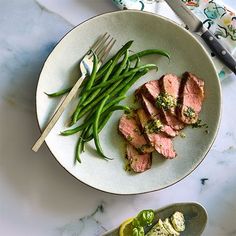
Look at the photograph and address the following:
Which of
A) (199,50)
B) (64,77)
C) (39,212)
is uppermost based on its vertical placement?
(199,50)

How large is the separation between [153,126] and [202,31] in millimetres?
273

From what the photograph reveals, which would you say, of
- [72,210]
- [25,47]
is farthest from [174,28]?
[72,210]

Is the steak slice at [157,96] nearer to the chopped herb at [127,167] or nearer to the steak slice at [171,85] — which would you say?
the steak slice at [171,85]

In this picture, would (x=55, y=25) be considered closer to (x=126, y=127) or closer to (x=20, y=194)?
(x=126, y=127)

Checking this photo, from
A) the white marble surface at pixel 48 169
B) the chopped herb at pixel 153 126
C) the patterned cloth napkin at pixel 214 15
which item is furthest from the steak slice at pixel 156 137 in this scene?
the patterned cloth napkin at pixel 214 15

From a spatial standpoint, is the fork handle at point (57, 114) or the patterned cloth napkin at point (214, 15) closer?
the fork handle at point (57, 114)

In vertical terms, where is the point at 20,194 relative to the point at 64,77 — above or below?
below

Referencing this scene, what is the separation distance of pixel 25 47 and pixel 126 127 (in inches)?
13.2

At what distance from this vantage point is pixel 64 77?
4.77 ft

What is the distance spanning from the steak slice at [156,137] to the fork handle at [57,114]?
0.56 ft

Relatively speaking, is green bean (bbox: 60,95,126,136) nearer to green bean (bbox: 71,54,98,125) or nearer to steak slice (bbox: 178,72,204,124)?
green bean (bbox: 71,54,98,125)

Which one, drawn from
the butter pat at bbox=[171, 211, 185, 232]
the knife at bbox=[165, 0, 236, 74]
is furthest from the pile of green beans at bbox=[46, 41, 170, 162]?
the butter pat at bbox=[171, 211, 185, 232]

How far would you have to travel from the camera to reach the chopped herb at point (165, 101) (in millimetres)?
1436

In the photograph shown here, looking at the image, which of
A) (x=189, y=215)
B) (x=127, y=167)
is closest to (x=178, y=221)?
(x=189, y=215)
